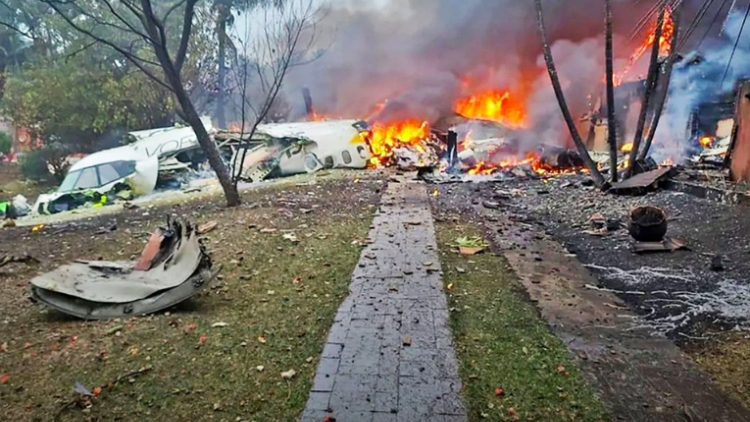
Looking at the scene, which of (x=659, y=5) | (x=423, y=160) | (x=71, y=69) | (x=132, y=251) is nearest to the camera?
(x=659, y=5)

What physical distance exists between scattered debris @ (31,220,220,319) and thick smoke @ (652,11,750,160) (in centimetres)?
1628

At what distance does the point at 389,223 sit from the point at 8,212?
454 inches

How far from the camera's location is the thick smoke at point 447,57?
21.4 metres

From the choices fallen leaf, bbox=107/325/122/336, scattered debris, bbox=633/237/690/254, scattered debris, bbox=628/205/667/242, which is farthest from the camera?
scattered debris, bbox=628/205/667/242

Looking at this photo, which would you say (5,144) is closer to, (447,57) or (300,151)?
(300,151)

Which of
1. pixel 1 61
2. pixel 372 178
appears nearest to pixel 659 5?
pixel 372 178

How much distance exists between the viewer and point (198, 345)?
3.35 m

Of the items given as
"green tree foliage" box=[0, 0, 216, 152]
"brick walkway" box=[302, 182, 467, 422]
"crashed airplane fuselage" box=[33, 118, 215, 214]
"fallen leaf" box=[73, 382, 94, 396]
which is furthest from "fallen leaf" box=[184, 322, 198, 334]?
"green tree foliage" box=[0, 0, 216, 152]

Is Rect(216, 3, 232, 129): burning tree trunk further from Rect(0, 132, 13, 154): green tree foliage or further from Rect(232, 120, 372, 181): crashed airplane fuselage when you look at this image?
Rect(0, 132, 13, 154): green tree foliage

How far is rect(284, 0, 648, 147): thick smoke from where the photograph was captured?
70.2 feet

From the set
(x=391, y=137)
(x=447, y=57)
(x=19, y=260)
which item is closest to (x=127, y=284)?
(x=19, y=260)

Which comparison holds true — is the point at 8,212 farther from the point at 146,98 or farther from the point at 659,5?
the point at 659,5

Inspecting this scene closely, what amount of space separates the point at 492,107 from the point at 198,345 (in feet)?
71.9

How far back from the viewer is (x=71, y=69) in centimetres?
1966
